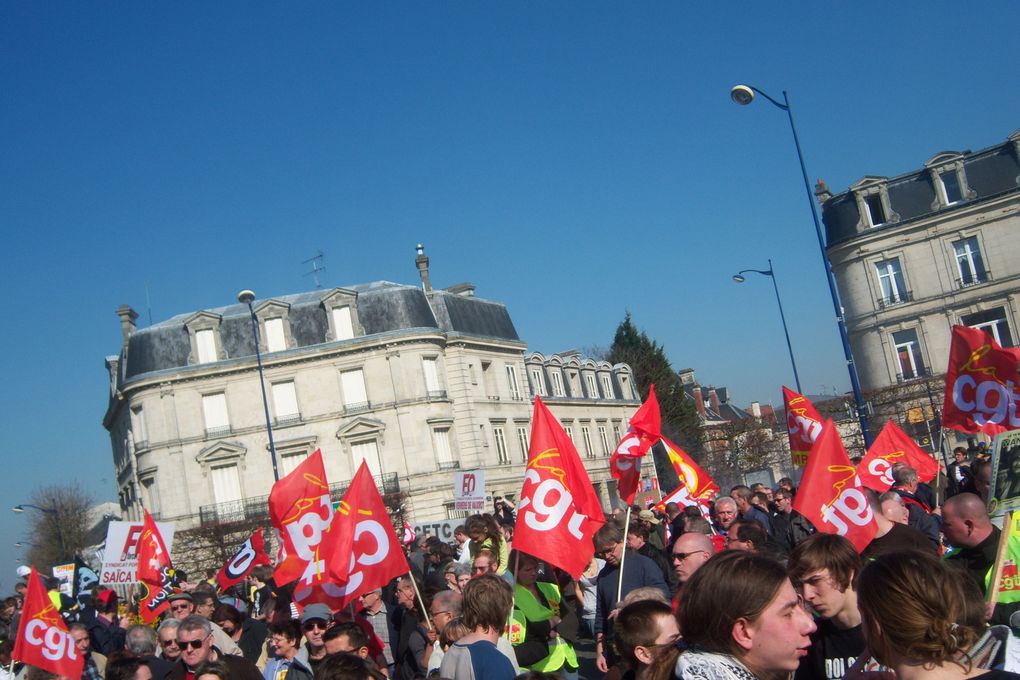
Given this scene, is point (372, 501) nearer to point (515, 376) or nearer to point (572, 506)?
point (572, 506)

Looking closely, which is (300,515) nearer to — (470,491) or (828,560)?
(828,560)

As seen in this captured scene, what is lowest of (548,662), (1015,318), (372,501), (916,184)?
(548,662)

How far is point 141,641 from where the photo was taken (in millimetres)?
8086

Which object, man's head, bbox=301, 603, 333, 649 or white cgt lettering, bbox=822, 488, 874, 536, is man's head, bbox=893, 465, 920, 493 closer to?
white cgt lettering, bbox=822, 488, 874, 536

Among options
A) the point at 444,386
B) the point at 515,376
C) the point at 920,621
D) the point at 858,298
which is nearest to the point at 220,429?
the point at 444,386

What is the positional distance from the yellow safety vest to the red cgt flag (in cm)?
745

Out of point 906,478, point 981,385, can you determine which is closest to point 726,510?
point 906,478

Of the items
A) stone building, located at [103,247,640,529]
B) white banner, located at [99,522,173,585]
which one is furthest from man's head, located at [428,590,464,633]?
stone building, located at [103,247,640,529]

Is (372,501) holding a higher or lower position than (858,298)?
lower

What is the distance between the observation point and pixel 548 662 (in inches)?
288

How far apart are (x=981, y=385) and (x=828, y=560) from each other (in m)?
7.23

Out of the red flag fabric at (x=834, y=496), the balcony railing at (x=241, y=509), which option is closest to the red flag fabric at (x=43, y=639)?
the red flag fabric at (x=834, y=496)

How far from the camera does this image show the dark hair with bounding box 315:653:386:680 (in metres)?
4.61

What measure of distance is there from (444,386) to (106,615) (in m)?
33.6
